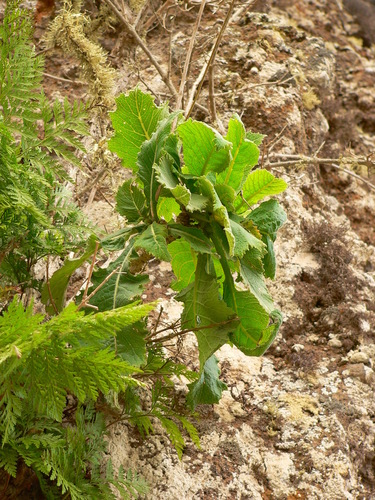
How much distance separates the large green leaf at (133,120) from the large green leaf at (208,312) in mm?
317

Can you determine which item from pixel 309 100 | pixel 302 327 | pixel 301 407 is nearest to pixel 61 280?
pixel 301 407

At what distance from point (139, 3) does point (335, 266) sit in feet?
4.26

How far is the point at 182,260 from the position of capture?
3.98 feet

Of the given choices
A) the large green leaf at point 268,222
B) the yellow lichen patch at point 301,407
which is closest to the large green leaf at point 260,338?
the large green leaf at point 268,222

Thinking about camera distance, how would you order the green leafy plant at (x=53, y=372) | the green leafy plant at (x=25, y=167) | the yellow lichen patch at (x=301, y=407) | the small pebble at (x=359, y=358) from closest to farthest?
the green leafy plant at (x=53, y=372) < the green leafy plant at (x=25, y=167) < the yellow lichen patch at (x=301, y=407) < the small pebble at (x=359, y=358)

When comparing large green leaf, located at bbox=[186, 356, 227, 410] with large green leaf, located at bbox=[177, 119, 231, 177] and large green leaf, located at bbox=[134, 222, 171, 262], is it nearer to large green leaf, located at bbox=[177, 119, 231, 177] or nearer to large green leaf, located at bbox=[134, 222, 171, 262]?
large green leaf, located at bbox=[134, 222, 171, 262]

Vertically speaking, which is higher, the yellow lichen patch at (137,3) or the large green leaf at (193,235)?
the yellow lichen patch at (137,3)

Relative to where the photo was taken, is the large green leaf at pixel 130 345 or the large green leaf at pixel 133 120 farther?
the large green leaf at pixel 133 120

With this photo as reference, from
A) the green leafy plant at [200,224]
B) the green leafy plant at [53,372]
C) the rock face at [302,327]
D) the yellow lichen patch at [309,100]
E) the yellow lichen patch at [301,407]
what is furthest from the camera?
the yellow lichen patch at [309,100]

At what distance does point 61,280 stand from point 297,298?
111 centimetres

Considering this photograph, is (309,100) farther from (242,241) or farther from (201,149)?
(242,241)

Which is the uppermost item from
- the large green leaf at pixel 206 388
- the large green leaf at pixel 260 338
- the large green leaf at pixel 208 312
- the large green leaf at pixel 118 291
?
the large green leaf at pixel 118 291

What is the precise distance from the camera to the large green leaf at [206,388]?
47.9 inches

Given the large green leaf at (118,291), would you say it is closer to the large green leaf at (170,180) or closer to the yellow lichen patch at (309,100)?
the large green leaf at (170,180)
